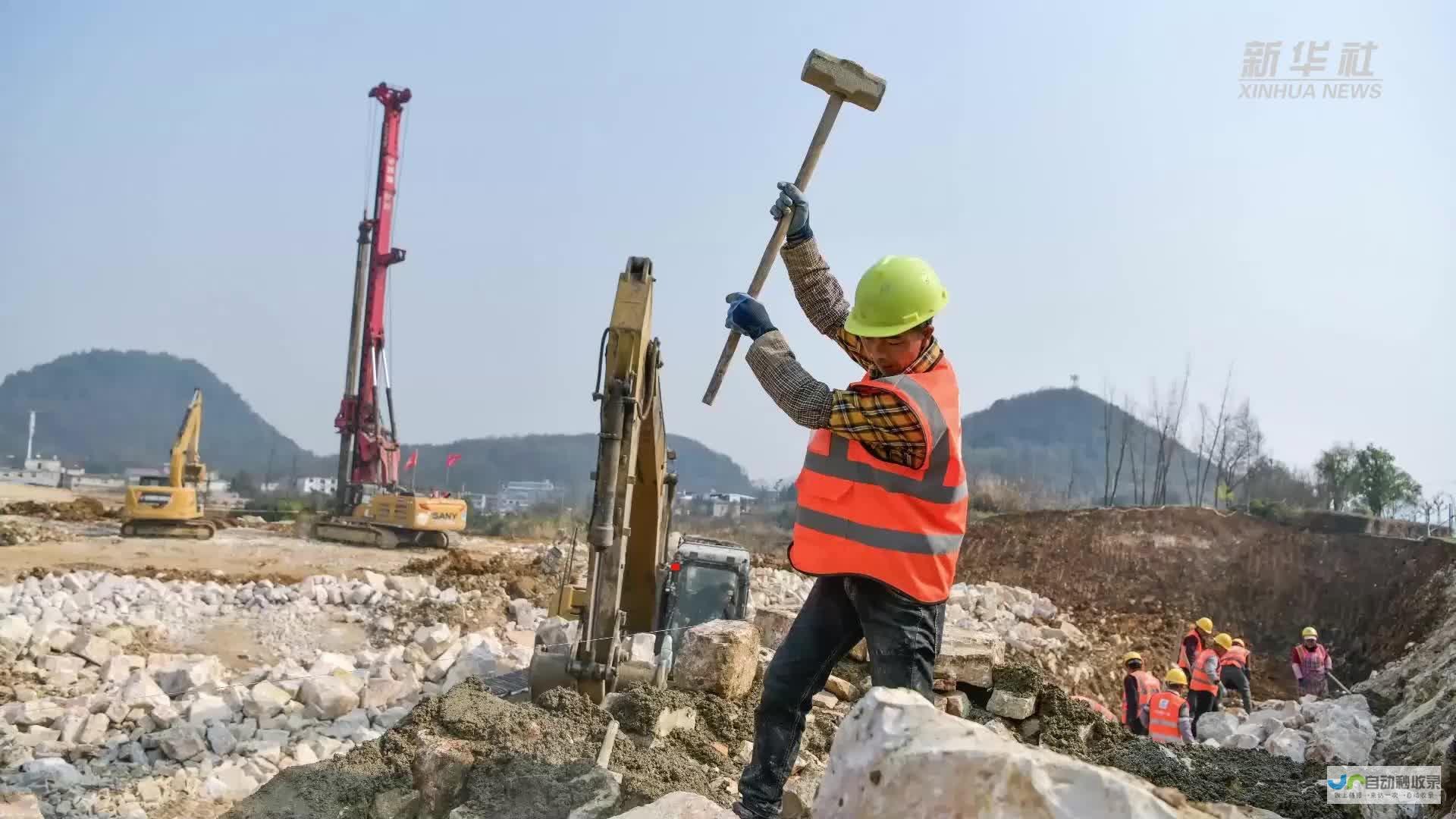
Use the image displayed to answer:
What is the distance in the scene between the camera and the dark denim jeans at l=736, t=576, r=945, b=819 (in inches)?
111

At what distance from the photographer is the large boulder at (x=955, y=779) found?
171 centimetres

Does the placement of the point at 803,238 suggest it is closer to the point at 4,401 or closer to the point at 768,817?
the point at 768,817

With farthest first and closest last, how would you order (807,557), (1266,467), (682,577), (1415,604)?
(1266,467), (1415,604), (682,577), (807,557)

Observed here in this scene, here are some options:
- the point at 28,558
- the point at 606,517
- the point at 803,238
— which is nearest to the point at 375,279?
the point at 28,558

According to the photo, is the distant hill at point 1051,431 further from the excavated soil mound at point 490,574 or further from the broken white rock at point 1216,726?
the broken white rock at point 1216,726

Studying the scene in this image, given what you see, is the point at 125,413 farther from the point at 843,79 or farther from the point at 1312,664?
the point at 843,79

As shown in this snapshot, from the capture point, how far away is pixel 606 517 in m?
4.98

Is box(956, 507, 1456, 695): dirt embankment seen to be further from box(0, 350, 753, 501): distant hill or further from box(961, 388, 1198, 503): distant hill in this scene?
box(961, 388, 1198, 503): distant hill

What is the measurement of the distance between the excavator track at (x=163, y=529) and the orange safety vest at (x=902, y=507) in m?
18.2

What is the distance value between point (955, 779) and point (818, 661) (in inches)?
46.5

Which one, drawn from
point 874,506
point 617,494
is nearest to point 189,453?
point 617,494

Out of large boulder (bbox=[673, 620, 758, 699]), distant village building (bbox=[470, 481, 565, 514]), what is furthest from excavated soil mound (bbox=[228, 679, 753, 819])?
distant village building (bbox=[470, 481, 565, 514])

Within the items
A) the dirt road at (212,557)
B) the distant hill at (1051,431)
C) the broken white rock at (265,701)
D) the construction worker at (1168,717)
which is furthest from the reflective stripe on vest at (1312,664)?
the distant hill at (1051,431)

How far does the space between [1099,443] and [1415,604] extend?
115913 mm
